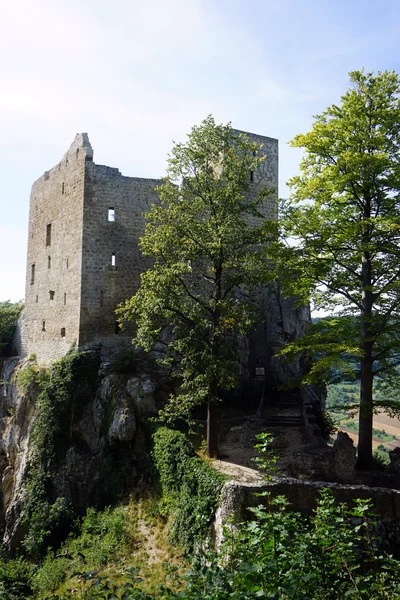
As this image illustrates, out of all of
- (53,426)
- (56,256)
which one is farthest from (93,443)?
(56,256)

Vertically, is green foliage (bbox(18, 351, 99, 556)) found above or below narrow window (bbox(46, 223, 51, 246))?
below

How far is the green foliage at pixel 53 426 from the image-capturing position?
1625cm

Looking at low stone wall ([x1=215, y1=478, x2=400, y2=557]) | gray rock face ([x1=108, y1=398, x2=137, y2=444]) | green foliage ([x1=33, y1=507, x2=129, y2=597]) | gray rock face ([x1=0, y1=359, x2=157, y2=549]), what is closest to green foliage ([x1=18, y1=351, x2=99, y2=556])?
gray rock face ([x1=0, y1=359, x2=157, y2=549])

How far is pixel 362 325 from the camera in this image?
531 inches

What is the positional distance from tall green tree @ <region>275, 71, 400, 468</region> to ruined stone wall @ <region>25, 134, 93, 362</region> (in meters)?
10.1

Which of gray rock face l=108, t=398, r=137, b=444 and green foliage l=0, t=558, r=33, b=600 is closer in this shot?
green foliage l=0, t=558, r=33, b=600

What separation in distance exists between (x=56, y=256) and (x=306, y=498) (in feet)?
52.6

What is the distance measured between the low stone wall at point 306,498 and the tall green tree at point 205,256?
371 cm

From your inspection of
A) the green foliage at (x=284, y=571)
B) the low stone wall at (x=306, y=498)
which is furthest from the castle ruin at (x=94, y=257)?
the green foliage at (x=284, y=571)

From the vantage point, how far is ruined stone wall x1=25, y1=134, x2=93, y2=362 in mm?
20344

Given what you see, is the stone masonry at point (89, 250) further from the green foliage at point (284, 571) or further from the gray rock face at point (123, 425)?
the green foliage at point (284, 571)

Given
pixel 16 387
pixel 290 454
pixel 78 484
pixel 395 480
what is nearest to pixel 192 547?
pixel 290 454

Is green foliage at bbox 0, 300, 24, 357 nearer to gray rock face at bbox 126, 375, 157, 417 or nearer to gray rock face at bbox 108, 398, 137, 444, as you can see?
gray rock face at bbox 126, 375, 157, 417

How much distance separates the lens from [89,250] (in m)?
19.9
